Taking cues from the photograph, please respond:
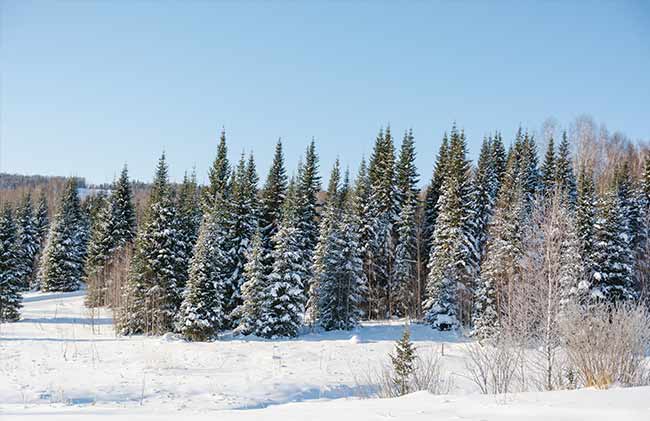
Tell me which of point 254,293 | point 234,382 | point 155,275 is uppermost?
point 155,275

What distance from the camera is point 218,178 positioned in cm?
3812

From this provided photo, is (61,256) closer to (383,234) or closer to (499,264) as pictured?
(383,234)

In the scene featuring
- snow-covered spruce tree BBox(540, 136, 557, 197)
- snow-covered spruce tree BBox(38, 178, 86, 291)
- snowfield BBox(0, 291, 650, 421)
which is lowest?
snowfield BBox(0, 291, 650, 421)

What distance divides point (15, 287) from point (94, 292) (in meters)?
5.89

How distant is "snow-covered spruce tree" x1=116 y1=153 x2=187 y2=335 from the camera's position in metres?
31.0

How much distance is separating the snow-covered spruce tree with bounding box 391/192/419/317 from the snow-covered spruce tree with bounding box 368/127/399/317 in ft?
2.17

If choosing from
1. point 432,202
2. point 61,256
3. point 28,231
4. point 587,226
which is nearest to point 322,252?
point 432,202

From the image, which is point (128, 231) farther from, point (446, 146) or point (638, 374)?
point (638, 374)

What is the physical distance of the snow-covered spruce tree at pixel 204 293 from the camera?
28.1 meters

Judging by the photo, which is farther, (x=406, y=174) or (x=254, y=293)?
(x=406, y=174)

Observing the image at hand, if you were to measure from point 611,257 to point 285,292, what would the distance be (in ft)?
80.4

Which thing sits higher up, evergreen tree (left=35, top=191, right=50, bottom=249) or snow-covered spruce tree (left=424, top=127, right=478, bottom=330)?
evergreen tree (left=35, top=191, right=50, bottom=249)

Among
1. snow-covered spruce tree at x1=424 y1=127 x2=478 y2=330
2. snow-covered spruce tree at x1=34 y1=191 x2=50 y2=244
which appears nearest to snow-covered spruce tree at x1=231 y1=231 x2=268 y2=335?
snow-covered spruce tree at x1=424 y1=127 x2=478 y2=330

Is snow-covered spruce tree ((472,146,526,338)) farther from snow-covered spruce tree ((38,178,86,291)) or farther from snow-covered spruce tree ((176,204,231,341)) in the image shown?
snow-covered spruce tree ((38,178,86,291))
